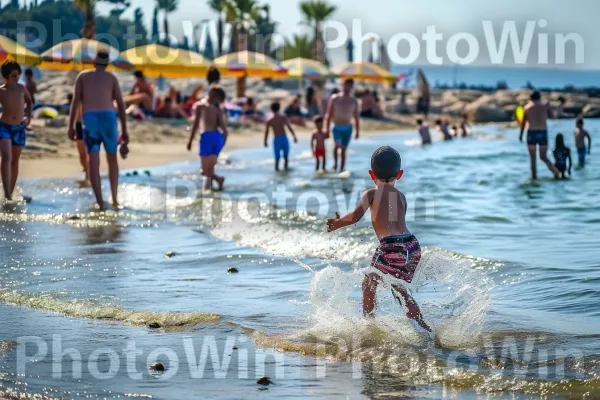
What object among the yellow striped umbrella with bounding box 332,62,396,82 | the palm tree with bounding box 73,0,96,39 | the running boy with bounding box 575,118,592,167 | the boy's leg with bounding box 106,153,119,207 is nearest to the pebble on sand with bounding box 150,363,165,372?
the boy's leg with bounding box 106,153,119,207

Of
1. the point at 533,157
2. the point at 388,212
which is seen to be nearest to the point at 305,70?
the point at 533,157

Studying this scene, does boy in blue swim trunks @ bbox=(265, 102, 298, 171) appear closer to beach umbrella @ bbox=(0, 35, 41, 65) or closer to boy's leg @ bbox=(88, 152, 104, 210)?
boy's leg @ bbox=(88, 152, 104, 210)

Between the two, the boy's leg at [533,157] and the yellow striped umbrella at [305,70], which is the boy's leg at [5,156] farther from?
the yellow striped umbrella at [305,70]

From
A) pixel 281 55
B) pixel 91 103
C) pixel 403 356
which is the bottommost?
pixel 403 356

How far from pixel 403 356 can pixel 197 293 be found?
7.21 ft

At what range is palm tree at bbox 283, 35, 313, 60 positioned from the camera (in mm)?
60625

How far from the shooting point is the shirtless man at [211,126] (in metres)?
13.5

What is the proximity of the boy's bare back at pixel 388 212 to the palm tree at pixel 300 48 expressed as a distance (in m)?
54.8

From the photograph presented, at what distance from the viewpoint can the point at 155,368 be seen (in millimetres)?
4961

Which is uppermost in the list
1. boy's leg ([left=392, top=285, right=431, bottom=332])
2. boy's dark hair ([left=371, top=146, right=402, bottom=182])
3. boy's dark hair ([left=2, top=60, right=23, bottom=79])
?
boy's dark hair ([left=2, top=60, right=23, bottom=79])

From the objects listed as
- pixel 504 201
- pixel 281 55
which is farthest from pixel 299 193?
pixel 281 55

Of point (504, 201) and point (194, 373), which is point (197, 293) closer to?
point (194, 373)

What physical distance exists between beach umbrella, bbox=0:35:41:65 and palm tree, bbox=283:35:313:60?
39.6 metres

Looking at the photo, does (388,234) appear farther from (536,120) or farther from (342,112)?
(342,112)
